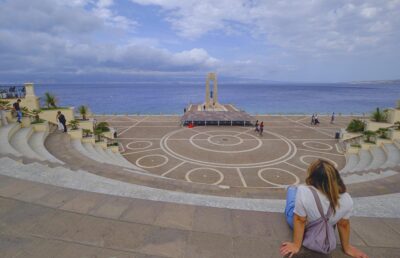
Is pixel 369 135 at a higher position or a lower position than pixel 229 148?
higher

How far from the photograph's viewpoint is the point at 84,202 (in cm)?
534

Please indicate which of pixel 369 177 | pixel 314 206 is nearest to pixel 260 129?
pixel 369 177

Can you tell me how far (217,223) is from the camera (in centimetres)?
470

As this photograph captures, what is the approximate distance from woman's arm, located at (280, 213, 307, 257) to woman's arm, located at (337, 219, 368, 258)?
0.60 metres

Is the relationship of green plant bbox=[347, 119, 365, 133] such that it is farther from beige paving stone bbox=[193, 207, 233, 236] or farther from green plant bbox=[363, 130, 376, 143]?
beige paving stone bbox=[193, 207, 233, 236]

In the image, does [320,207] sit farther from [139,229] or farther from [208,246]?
[139,229]

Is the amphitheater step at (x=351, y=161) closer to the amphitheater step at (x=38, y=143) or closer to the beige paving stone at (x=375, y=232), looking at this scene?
the beige paving stone at (x=375, y=232)

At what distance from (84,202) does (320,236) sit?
493 centimetres

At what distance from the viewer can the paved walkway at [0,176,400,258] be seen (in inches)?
150

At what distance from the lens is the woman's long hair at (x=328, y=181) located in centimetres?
310

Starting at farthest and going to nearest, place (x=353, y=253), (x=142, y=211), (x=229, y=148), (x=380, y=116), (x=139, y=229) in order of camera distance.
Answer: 1. (x=229, y=148)
2. (x=380, y=116)
3. (x=142, y=211)
4. (x=139, y=229)
5. (x=353, y=253)

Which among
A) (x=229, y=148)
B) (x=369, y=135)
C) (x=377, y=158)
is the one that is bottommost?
(x=229, y=148)

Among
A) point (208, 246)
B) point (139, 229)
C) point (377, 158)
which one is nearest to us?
point (208, 246)

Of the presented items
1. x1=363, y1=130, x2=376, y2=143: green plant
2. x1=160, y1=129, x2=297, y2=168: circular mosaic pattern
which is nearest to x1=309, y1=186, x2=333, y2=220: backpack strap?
x1=160, y1=129, x2=297, y2=168: circular mosaic pattern
